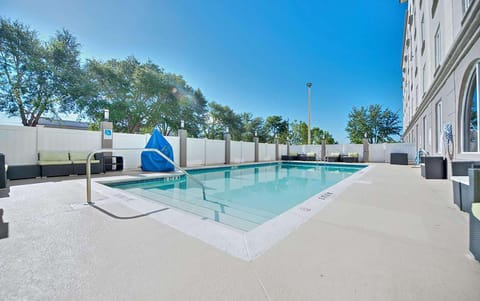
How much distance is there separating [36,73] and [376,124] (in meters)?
36.9

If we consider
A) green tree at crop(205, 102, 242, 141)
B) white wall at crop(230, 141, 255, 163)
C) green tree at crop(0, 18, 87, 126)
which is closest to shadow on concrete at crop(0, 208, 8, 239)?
white wall at crop(230, 141, 255, 163)

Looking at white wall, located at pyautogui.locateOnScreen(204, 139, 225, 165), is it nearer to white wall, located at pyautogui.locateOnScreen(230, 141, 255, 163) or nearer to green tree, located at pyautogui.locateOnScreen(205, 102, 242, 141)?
white wall, located at pyautogui.locateOnScreen(230, 141, 255, 163)

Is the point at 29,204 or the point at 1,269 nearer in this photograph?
the point at 1,269

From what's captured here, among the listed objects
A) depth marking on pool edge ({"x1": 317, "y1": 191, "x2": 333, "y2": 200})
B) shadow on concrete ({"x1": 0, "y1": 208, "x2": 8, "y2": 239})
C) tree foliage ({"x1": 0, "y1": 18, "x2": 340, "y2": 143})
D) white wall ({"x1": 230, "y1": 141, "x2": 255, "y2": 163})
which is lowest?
depth marking on pool edge ({"x1": 317, "y1": 191, "x2": 333, "y2": 200})

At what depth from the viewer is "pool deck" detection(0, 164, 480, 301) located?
4.25 ft

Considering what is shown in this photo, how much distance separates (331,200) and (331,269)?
253 cm

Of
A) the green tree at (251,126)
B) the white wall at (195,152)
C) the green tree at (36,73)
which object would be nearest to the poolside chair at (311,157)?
the white wall at (195,152)

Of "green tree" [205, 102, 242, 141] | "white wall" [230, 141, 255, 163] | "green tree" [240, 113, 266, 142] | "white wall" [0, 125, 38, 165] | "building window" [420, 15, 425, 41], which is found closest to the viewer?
"white wall" [0, 125, 38, 165]

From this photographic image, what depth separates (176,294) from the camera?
128 centimetres

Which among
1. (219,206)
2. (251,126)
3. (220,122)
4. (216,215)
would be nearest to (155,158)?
(219,206)

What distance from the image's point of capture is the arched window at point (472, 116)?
4.11m

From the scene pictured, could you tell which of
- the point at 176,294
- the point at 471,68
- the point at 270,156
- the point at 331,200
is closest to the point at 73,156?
the point at 176,294

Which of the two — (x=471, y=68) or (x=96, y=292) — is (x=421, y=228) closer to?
(x=96, y=292)

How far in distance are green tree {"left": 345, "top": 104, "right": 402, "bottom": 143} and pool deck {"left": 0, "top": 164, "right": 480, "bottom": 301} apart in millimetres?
29347
